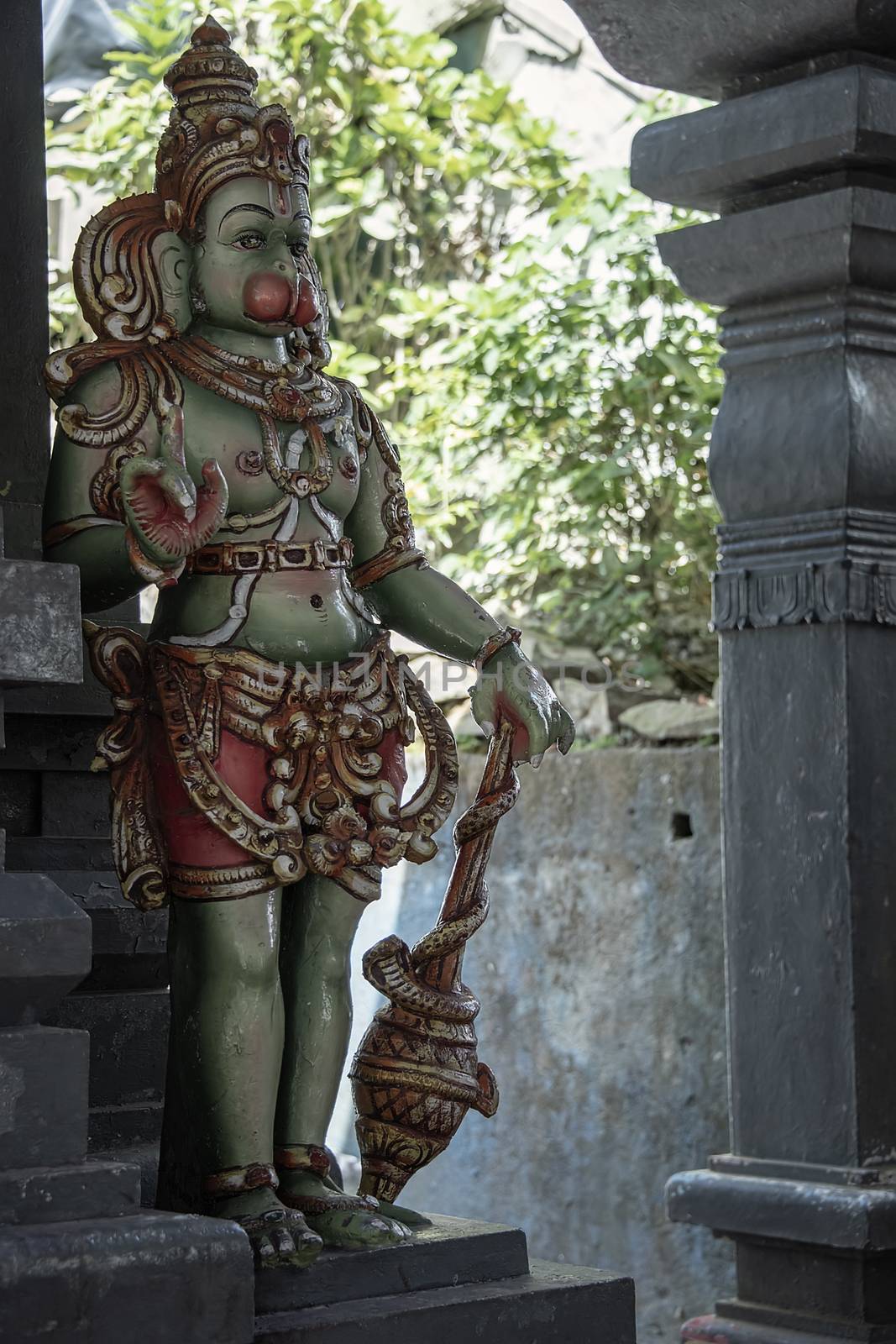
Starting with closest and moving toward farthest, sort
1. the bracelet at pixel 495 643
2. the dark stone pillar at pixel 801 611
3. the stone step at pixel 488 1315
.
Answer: the stone step at pixel 488 1315 → the bracelet at pixel 495 643 → the dark stone pillar at pixel 801 611

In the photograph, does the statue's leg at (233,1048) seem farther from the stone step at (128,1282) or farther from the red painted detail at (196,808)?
the stone step at (128,1282)

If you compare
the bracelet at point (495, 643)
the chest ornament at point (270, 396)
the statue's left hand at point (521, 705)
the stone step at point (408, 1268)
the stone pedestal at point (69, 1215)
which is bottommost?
the stone step at point (408, 1268)

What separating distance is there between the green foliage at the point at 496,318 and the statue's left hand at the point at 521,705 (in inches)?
135

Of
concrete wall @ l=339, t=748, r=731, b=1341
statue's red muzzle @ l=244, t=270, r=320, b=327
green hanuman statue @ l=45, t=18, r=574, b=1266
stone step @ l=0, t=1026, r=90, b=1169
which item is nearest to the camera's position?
stone step @ l=0, t=1026, r=90, b=1169

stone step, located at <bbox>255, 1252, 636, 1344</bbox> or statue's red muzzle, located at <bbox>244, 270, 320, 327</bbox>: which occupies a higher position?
statue's red muzzle, located at <bbox>244, 270, 320, 327</bbox>

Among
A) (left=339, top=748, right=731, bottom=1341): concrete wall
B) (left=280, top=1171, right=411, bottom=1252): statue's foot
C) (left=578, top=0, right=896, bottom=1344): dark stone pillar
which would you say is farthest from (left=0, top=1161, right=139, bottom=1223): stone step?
(left=339, top=748, right=731, bottom=1341): concrete wall

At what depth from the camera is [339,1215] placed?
6.67 ft

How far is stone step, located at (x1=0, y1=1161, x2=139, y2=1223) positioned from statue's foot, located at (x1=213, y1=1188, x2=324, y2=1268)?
0.51 ft

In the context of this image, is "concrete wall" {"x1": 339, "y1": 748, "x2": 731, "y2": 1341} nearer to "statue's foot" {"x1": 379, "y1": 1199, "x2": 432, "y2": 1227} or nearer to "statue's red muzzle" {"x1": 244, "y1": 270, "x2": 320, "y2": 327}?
"statue's foot" {"x1": 379, "y1": 1199, "x2": 432, "y2": 1227}

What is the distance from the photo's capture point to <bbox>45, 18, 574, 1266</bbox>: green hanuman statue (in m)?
2.00

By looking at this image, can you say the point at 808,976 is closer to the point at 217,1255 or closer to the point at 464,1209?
the point at 217,1255

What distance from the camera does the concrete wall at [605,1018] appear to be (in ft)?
16.4

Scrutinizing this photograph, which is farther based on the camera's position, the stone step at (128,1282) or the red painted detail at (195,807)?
the red painted detail at (195,807)

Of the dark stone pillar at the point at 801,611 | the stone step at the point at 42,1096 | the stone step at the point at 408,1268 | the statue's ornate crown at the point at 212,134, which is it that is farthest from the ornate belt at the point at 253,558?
the dark stone pillar at the point at 801,611
